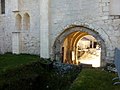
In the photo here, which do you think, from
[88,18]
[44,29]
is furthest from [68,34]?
[88,18]

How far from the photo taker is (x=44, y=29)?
15383mm

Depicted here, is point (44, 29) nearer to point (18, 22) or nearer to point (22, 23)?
point (22, 23)

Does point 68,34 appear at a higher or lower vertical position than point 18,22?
lower

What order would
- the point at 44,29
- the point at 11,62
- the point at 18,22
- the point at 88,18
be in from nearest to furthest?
Answer: the point at 11,62 → the point at 88,18 → the point at 44,29 → the point at 18,22

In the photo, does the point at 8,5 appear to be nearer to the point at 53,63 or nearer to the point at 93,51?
the point at 53,63

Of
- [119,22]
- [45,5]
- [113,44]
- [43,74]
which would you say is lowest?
[43,74]

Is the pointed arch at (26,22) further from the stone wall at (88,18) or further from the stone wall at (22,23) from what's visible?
the stone wall at (88,18)

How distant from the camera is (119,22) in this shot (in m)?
13.5

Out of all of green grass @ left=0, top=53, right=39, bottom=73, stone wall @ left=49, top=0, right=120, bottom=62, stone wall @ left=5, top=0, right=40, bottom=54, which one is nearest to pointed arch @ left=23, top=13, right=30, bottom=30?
stone wall @ left=5, top=0, right=40, bottom=54

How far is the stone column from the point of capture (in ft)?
50.0

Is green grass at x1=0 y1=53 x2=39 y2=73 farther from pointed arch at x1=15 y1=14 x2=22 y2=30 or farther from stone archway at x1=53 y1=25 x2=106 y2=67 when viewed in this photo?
pointed arch at x1=15 y1=14 x2=22 y2=30

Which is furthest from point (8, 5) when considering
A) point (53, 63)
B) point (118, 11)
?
point (118, 11)

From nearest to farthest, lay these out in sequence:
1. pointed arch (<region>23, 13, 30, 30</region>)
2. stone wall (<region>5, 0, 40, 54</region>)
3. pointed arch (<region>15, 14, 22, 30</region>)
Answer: stone wall (<region>5, 0, 40, 54</region>) < pointed arch (<region>23, 13, 30, 30</region>) < pointed arch (<region>15, 14, 22, 30</region>)

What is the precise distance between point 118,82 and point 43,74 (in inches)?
256
